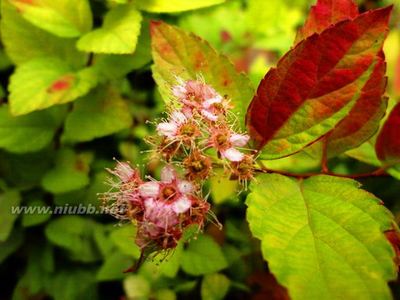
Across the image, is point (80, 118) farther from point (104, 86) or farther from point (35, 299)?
point (35, 299)

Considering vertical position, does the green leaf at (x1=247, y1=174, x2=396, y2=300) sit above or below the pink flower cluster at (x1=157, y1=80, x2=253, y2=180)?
below

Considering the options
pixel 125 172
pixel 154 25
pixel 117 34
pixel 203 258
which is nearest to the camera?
pixel 125 172

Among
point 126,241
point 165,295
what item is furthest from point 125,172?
point 165,295

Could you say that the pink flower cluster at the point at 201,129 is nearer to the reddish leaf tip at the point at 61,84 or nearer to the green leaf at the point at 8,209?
the reddish leaf tip at the point at 61,84

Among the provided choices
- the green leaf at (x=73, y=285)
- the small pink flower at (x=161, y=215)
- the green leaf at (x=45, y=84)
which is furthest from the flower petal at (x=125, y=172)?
the green leaf at (x=73, y=285)

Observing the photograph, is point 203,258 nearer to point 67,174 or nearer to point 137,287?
point 137,287

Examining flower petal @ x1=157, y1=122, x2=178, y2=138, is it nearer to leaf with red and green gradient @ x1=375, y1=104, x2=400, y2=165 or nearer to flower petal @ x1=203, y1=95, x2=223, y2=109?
flower petal @ x1=203, y1=95, x2=223, y2=109

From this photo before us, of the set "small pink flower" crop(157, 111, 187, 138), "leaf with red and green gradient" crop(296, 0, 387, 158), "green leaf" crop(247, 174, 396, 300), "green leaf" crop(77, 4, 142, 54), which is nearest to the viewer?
"green leaf" crop(247, 174, 396, 300)

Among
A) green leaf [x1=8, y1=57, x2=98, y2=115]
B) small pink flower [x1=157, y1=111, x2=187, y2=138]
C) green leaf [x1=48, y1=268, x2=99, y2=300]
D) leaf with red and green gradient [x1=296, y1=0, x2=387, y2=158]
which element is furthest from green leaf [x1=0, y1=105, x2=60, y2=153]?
leaf with red and green gradient [x1=296, y1=0, x2=387, y2=158]
